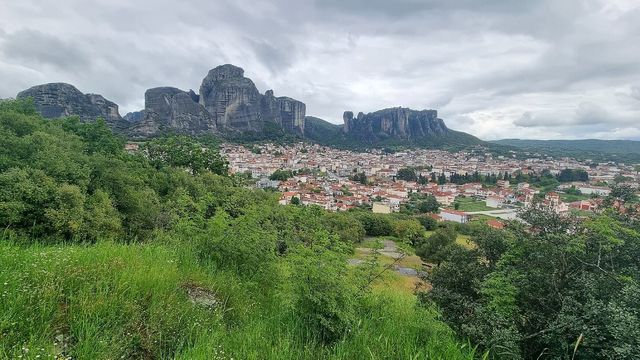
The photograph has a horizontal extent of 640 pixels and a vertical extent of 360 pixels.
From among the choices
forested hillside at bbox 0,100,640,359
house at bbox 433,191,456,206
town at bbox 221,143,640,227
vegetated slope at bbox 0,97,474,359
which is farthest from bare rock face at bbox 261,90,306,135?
forested hillside at bbox 0,100,640,359

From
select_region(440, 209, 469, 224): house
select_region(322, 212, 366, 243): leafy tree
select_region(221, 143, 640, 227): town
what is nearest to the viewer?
select_region(322, 212, 366, 243): leafy tree

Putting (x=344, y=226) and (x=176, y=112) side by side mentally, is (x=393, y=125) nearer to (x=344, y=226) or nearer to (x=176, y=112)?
(x=176, y=112)

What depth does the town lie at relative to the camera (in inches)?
2213

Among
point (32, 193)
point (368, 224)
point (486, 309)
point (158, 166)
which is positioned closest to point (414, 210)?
point (368, 224)

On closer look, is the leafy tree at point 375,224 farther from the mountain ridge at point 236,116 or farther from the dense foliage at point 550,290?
the mountain ridge at point 236,116

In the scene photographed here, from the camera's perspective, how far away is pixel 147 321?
8.63 feet

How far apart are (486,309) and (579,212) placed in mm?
2417

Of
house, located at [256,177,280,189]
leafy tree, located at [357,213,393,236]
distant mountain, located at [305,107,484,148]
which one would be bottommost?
leafy tree, located at [357,213,393,236]

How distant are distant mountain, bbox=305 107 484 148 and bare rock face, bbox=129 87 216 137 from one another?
196ft

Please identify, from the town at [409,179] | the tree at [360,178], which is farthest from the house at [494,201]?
the tree at [360,178]

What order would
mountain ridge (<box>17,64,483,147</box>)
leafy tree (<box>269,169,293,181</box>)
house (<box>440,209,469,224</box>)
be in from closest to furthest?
1. house (<box>440,209,469,224</box>)
2. leafy tree (<box>269,169,293,181</box>)
3. mountain ridge (<box>17,64,483,147</box>)

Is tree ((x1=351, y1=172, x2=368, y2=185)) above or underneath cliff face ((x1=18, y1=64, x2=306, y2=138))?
underneath

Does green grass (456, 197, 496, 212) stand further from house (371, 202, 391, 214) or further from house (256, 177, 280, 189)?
house (256, 177, 280, 189)

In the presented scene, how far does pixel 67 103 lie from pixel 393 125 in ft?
427
